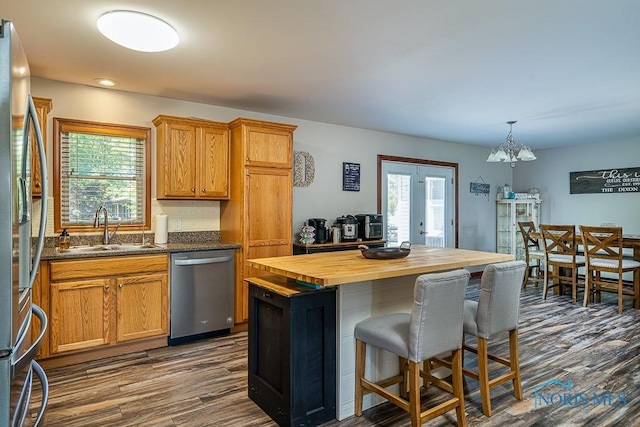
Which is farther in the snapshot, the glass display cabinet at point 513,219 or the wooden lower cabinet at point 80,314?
the glass display cabinet at point 513,219

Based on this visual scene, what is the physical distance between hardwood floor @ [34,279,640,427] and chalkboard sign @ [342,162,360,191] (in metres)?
2.58

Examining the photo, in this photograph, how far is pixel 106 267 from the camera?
3.30 meters

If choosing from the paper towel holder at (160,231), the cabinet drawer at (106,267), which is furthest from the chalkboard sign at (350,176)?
the cabinet drawer at (106,267)

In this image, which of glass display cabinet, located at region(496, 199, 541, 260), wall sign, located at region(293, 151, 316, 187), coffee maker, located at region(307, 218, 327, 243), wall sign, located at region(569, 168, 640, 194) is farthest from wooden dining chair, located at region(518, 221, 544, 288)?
wall sign, located at region(293, 151, 316, 187)

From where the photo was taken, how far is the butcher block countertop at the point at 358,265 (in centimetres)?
206

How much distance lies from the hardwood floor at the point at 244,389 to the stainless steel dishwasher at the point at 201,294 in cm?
14

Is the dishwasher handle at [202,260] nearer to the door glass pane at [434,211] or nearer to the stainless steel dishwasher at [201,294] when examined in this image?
the stainless steel dishwasher at [201,294]

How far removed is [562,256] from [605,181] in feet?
6.07

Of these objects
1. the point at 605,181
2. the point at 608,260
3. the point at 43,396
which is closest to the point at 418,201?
the point at 608,260

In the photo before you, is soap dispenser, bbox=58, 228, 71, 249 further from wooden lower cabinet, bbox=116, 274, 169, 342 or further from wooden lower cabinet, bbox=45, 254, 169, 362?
wooden lower cabinet, bbox=116, 274, 169, 342

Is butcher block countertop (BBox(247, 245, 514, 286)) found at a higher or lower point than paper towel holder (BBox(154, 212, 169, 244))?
lower

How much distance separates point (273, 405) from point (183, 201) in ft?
8.45

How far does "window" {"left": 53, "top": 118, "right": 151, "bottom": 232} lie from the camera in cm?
366

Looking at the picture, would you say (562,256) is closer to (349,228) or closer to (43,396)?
(349,228)
